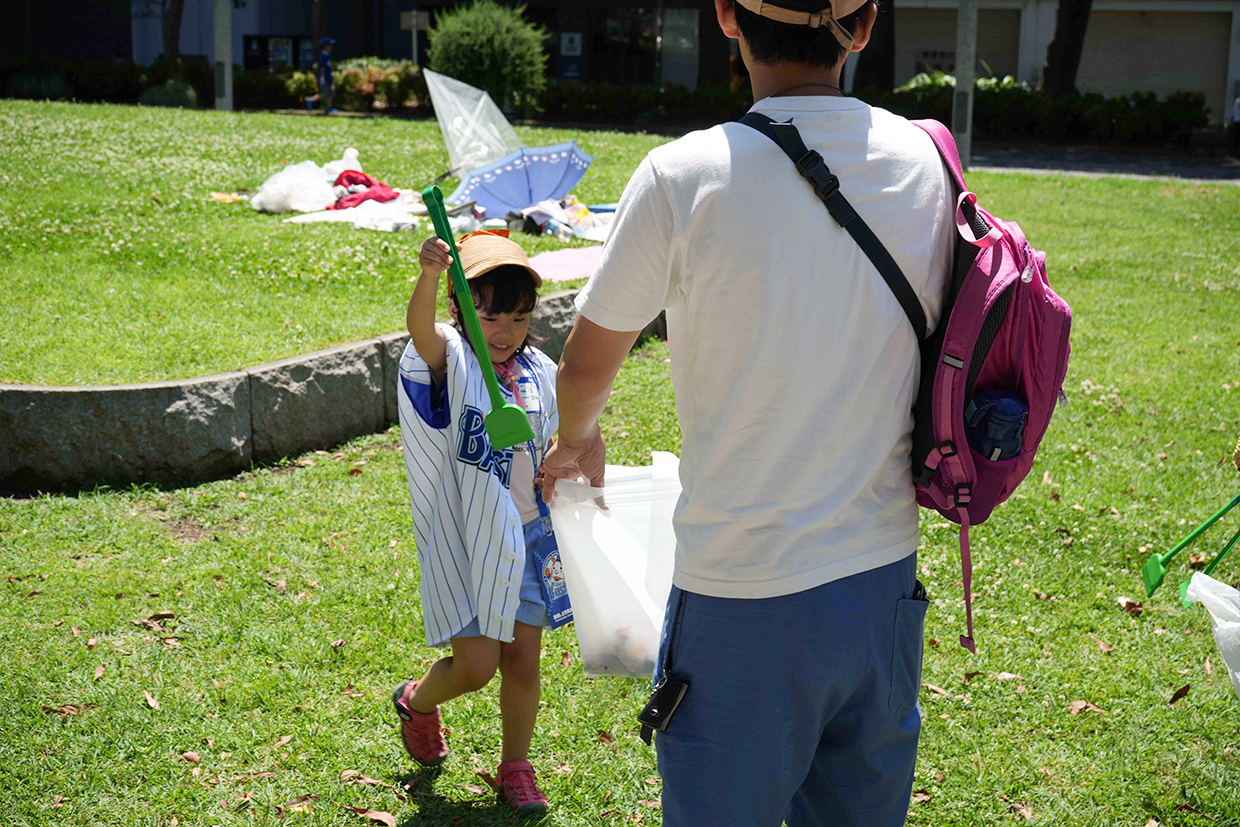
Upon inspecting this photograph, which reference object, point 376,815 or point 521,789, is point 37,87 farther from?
point 521,789

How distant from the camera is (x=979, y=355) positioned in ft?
5.84

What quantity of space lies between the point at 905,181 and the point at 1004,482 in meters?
0.55

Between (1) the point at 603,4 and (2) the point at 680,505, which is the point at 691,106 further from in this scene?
(2) the point at 680,505

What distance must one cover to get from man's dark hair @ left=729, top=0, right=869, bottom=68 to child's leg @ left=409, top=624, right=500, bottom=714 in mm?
1666

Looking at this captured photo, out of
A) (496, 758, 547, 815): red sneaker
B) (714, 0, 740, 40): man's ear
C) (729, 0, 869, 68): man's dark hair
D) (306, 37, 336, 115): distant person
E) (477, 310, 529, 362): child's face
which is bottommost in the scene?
(496, 758, 547, 815): red sneaker

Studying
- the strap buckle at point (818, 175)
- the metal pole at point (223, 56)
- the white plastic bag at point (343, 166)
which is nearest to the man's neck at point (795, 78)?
the strap buckle at point (818, 175)

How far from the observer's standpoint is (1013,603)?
4.32 meters

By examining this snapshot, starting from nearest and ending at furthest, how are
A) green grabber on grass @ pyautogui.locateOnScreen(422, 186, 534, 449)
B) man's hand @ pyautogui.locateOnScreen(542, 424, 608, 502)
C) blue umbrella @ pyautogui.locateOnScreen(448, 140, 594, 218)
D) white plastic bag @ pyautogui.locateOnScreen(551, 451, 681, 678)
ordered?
man's hand @ pyautogui.locateOnScreen(542, 424, 608, 502) → green grabber on grass @ pyautogui.locateOnScreen(422, 186, 534, 449) → white plastic bag @ pyautogui.locateOnScreen(551, 451, 681, 678) → blue umbrella @ pyautogui.locateOnScreen(448, 140, 594, 218)

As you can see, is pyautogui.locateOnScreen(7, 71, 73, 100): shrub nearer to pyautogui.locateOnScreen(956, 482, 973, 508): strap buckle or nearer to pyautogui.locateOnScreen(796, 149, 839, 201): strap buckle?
pyautogui.locateOnScreen(796, 149, 839, 201): strap buckle

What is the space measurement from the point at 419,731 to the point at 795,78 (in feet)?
7.05

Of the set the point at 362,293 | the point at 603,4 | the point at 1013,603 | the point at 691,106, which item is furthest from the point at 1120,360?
the point at 603,4

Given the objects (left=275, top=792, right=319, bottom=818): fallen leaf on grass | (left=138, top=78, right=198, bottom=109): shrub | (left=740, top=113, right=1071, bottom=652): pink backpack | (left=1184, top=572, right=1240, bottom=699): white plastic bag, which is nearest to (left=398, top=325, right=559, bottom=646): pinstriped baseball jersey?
(left=275, top=792, right=319, bottom=818): fallen leaf on grass

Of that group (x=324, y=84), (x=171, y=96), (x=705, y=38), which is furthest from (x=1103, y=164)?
(x=171, y=96)

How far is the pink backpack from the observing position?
1746mm
